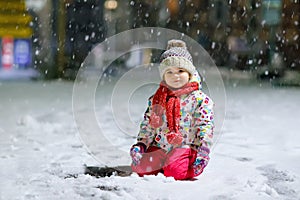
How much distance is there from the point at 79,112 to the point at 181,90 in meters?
4.91

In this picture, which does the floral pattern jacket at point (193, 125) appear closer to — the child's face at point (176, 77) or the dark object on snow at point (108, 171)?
the child's face at point (176, 77)

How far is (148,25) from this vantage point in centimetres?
2541

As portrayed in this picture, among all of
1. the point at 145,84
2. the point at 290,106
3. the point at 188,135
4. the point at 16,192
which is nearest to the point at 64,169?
the point at 16,192

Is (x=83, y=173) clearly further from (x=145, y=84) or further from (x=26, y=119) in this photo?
(x=145, y=84)

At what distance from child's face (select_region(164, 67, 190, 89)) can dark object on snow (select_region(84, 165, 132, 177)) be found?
0.92 metres

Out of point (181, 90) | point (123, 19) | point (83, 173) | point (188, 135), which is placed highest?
point (123, 19)

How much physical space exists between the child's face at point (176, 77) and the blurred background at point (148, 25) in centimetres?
1293

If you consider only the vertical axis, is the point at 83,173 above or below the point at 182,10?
below

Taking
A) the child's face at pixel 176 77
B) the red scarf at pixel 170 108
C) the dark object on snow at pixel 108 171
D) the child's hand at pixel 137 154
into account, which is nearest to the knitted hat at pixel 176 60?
the child's face at pixel 176 77

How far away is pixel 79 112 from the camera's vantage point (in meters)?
9.00

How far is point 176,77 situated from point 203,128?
1.64 ft

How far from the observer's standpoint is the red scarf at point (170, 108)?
4.29 m

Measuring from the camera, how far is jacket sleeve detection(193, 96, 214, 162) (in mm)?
4184

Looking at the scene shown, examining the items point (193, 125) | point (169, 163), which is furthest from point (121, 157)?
point (193, 125)
